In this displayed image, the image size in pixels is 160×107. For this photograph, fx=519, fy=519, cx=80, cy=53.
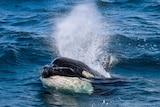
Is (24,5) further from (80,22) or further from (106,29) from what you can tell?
(106,29)

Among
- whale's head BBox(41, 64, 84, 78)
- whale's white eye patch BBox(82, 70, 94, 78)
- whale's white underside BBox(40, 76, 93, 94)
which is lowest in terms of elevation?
whale's white underside BBox(40, 76, 93, 94)

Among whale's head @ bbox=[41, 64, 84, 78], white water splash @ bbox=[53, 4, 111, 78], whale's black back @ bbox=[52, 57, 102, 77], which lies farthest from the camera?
white water splash @ bbox=[53, 4, 111, 78]

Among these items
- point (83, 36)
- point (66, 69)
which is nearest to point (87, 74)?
point (66, 69)

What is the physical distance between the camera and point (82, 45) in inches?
652

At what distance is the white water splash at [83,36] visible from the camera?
14.9m

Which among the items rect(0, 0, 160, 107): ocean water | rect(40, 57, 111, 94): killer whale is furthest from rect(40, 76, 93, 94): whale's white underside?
rect(0, 0, 160, 107): ocean water

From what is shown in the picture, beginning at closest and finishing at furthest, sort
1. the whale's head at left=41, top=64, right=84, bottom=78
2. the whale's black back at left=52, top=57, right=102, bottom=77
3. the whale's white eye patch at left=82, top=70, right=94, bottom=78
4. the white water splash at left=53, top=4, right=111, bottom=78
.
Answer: the whale's head at left=41, top=64, right=84, bottom=78, the whale's black back at left=52, top=57, right=102, bottom=77, the whale's white eye patch at left=82, top=70, right=94, bottom=78, the white water splash at left=53, top=4, right=111, bottom=78

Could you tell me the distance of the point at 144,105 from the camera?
420 inches

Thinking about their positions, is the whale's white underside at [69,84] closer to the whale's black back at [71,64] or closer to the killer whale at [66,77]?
the killer whale at [66,77]

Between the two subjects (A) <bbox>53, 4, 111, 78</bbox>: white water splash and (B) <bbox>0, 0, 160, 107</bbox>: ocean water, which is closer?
(B) <bbox>0, 0, 160, 107</bbox>: ocean water

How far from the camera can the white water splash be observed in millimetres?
14930

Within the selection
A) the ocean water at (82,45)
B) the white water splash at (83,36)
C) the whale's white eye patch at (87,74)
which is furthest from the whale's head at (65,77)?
the white water splash at (83,36)

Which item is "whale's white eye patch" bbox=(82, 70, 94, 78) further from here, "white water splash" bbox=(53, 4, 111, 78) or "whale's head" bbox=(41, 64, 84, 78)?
"white water splash" bbox=(53, 4, 111, 78)

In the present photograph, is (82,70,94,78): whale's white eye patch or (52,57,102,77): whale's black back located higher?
(52,57,102,77): whale's black back
